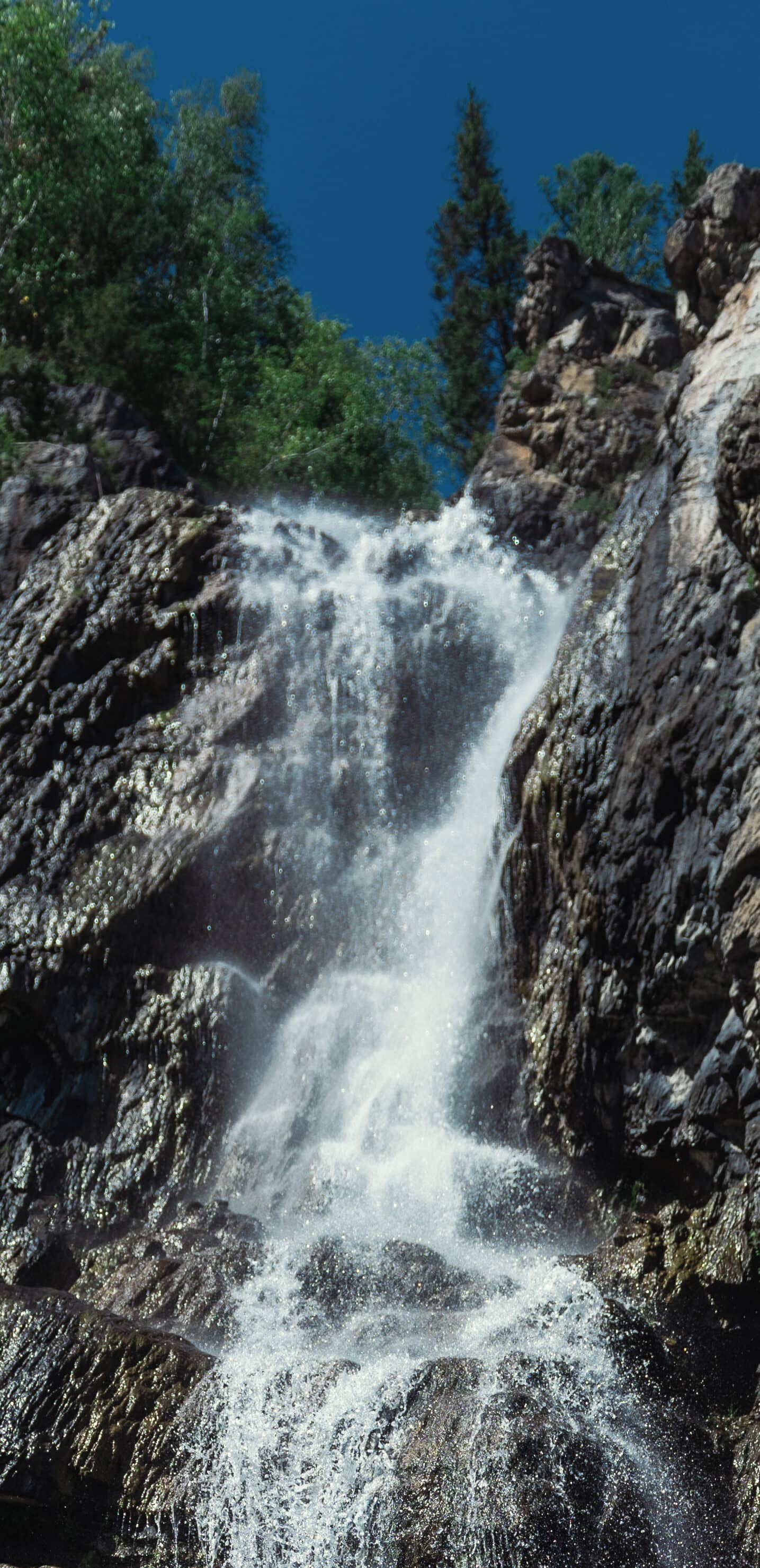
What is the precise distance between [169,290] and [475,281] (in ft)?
27.8

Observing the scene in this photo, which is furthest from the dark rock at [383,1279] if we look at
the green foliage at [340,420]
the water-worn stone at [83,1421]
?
the green foliage at [340,420]

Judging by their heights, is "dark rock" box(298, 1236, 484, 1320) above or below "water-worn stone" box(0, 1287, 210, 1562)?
above

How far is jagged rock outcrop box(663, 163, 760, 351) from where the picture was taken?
14.0m

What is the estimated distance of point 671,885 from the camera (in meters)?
9.49

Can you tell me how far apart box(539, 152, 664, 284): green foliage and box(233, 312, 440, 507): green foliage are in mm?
5639

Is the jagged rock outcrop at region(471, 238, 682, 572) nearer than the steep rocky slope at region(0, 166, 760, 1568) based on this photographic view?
No

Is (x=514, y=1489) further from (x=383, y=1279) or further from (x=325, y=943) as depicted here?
(x=325, y=943)

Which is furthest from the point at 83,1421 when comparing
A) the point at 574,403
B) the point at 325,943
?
the point at 574,403

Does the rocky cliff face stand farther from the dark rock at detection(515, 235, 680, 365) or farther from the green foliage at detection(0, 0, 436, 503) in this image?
the green foliage at detection(0, 0, 436, 503)

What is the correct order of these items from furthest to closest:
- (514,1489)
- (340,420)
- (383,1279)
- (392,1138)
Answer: (340,420), (392,1138), (383,1279), (514,1489)

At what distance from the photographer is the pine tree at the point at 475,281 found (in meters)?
32.7

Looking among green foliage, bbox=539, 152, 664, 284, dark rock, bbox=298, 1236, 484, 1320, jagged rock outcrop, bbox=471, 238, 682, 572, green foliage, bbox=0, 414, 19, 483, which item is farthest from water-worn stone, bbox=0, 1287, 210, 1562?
green foliage, bbox=539, 152, 664, 284

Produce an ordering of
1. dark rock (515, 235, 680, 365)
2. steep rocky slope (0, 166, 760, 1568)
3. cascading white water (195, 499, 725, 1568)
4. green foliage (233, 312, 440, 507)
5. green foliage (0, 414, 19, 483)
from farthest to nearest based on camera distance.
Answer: green foliage (233, 312, 440, 507)
dark rock (515, 235, 680, 365)
green foliage (0, 414, 19, 483)
steep rocky slope (0, 166, 760, 1568)
cascading white water (195, 499, 725, 1568)

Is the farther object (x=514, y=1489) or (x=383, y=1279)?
(x=383, y=1279)
